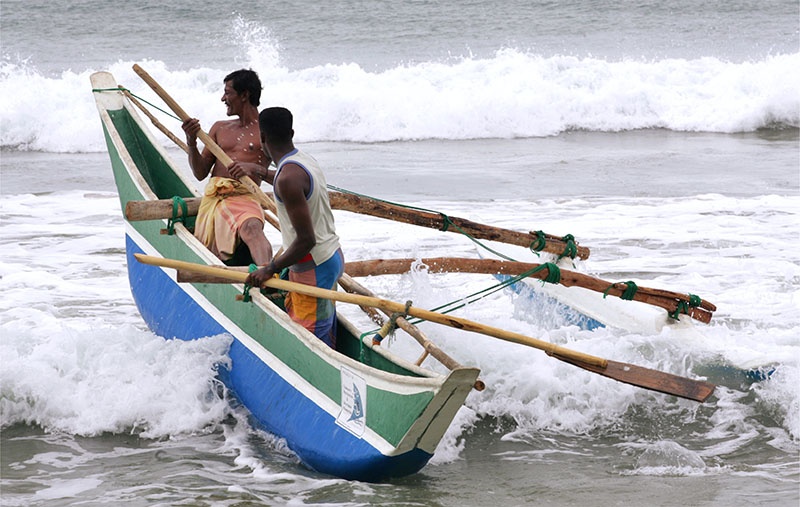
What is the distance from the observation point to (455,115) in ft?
51.6

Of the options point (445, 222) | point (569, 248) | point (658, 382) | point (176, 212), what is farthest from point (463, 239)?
point (658, 382)

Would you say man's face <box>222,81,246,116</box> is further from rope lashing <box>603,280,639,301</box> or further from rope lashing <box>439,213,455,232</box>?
rope lashing <box>603,280,639,301</box>

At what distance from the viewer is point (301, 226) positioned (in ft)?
13.2

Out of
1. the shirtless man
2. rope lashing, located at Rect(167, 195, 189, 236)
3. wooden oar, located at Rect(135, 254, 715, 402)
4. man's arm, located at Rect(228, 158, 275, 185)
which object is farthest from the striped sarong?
rope lashing, located at Rect(167, 195, 189, 236)

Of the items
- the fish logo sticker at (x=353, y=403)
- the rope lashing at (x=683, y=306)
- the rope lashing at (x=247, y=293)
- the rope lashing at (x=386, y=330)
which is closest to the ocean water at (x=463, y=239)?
the rope lashing at (x=683, y=306)

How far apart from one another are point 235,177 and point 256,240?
367 millimetres

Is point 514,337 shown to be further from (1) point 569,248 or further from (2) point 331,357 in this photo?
(1) point 569,248

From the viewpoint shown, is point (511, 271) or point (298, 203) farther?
point (511, 271)

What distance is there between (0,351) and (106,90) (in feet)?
7.05

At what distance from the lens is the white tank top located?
405 cm

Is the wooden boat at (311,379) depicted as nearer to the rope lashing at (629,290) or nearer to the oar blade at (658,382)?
the oar blade at (658,382)

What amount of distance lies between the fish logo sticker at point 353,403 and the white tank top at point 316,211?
21.9 inches

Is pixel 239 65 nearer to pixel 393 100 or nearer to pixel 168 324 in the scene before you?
pixel 393 100

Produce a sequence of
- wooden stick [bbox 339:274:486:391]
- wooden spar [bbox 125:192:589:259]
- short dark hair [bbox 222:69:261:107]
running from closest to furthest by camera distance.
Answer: wooden stick [bbox 339:274:486:391] < wooden spar [bbox 125:192:589:259] < short dark hair [bbox 222:69:261:107]
